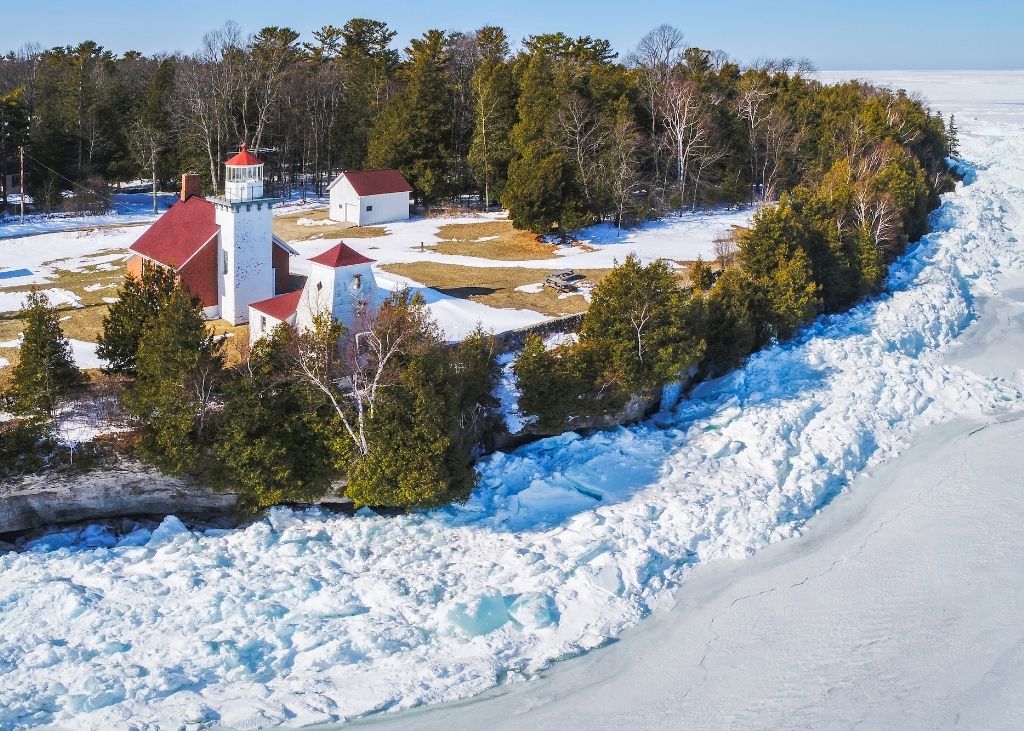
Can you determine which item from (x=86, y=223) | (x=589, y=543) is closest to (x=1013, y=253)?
(x=589, y=543)

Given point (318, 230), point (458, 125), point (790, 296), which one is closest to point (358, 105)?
point (458, 125)

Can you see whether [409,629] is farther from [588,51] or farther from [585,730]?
[588,51]

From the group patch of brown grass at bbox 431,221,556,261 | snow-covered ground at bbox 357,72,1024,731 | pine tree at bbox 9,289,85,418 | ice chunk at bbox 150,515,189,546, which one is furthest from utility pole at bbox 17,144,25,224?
snow-covered ground at bbox 357,72,1024,731

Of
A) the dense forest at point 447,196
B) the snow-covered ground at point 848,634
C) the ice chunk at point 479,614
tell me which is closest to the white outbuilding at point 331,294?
the dense forest at point 447,196

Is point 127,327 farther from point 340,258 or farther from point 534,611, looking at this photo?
point 534,611

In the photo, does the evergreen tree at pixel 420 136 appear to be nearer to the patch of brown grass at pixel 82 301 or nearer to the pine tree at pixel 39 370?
the patch of brown grass at pixel 82 301

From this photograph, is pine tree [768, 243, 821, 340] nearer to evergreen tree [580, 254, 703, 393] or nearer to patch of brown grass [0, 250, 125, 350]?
evergreen tree [580, 254, 703, 393]
